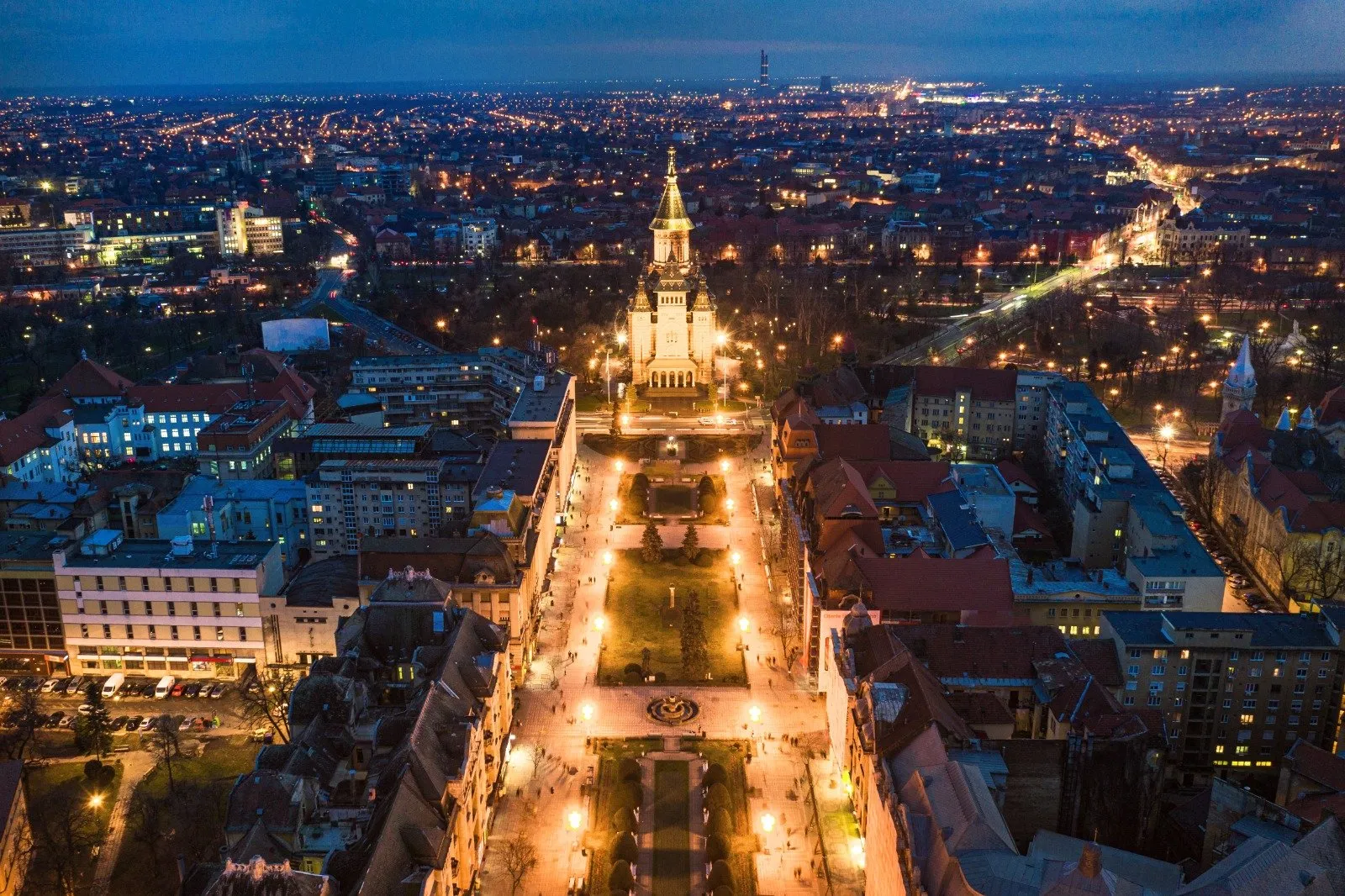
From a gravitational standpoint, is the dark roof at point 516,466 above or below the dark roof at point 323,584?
above

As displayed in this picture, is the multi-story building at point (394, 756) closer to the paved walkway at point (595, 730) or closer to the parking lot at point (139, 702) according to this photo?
the paved walkway at point (595, 730)

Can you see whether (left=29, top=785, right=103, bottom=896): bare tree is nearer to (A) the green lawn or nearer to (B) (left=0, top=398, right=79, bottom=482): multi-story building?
(A) the green lawn

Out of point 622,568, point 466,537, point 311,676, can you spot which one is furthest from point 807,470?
point 311,676

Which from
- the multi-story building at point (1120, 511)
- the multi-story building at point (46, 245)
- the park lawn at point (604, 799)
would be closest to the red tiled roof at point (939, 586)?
the multi-story building at point (1120, 511)

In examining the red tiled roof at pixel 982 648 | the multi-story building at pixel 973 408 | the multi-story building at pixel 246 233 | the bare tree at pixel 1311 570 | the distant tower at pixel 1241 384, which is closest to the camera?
the red tiled roof at pixel 982 648

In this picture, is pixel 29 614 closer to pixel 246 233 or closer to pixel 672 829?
pixel 672 829

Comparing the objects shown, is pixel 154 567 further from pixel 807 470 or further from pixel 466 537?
pixel 807 470
